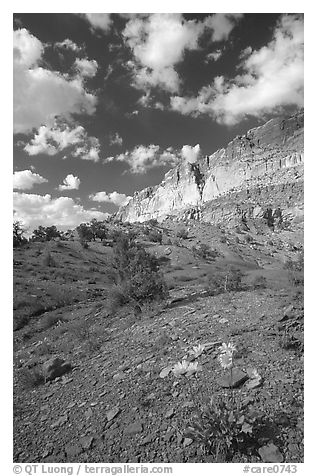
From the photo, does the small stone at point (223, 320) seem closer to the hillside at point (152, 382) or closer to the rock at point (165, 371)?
the hillside at point (152, 382)

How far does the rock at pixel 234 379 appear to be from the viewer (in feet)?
13.1

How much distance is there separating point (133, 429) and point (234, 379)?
1573 millimetres

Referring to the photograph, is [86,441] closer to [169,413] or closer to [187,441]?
[169,413]

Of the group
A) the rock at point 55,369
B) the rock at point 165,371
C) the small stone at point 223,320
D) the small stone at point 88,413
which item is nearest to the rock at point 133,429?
the small stone at point 88,413

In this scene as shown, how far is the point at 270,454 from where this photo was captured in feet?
9.76

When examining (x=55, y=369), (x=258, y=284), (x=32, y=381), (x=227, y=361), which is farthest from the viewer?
(x=258, y=284)

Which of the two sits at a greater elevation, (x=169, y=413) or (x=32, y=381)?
(x=169, y=413)

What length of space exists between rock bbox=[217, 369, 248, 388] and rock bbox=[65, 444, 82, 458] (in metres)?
2.12

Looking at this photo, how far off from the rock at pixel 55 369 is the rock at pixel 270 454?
465 cm

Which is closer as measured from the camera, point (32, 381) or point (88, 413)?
point (88, 413)

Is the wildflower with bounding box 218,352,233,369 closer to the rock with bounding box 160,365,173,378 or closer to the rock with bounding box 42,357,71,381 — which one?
the rock with bounding box 160,365,173,378

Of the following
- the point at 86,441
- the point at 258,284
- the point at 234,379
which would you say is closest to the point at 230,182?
the point at 258,284
